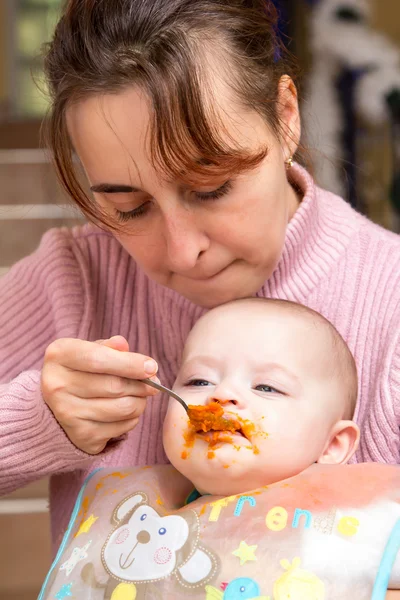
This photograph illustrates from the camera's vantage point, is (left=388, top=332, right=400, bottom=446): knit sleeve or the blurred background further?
the blurred background

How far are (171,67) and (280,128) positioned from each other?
24 centimetres

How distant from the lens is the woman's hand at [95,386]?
117 cm

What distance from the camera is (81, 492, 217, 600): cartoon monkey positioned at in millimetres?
1141

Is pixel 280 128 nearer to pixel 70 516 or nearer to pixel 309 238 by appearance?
pixel 309 238

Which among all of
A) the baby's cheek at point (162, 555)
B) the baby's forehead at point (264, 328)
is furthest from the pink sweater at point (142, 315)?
the baby's cheek at point (162, 555)

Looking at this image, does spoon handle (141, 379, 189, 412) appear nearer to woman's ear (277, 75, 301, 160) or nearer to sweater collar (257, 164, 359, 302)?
sweater collar (257, 164, 359, 302)

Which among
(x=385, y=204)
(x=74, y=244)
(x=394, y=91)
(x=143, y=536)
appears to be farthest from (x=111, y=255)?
(x=385, y=204)

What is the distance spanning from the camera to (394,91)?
8.90ft

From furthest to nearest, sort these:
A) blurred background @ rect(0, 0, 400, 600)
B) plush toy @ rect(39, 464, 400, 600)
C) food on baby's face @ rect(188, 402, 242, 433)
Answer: blurred background @ rect(0, 0, 400, 600) → food on baby's face @ rect(188, 402, 242, 433) → plush toy @ rect(39, 464, 400, 600)

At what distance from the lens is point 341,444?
133cm

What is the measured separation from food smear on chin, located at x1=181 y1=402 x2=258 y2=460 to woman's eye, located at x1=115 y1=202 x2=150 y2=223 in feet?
0.96

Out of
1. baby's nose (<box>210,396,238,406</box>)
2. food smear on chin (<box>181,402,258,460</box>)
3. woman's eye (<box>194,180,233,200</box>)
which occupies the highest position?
woman's eye (<box>194,180,233,200</box>)

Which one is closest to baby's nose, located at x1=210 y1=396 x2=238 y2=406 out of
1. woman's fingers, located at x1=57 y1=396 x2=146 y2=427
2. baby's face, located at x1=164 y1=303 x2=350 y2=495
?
baby's face, located at x1=164 y1=303 x2=350 y2=495

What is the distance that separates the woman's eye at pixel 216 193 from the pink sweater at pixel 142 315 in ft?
0.84
